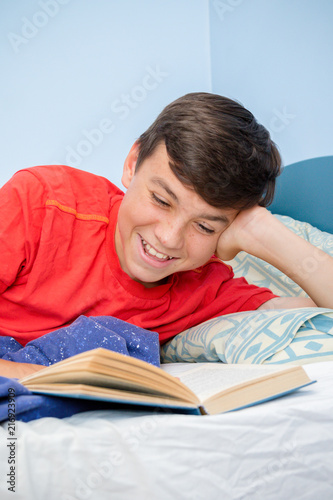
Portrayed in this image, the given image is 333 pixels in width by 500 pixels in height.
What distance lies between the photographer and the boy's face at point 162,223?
0.97m

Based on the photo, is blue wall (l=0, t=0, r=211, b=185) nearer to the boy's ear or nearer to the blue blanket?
the boy's ear

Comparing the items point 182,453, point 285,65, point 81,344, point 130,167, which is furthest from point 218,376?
point 285,65

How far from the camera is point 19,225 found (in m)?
0.98

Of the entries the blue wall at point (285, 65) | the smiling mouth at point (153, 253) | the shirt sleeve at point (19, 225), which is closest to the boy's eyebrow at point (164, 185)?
the smiling mouth at point (153, 253)

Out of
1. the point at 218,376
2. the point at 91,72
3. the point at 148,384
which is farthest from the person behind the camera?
the point at 91,72

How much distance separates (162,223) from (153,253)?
86 mm

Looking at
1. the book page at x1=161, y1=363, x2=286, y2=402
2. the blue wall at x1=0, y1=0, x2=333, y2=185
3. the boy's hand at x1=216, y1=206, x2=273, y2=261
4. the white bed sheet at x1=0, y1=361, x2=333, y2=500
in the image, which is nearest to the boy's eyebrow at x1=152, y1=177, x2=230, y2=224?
the boy's hand at x1=216, y1=206, x2=273, y2=261

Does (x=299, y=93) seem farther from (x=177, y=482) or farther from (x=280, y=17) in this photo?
(x=177, y=482)

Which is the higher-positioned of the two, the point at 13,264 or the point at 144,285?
the point at 13,264

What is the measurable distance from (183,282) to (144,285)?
0.13 meters

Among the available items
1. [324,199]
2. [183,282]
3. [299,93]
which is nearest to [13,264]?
[183,282]

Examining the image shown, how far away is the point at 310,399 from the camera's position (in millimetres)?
596

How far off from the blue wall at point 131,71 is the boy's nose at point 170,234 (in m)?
1.02

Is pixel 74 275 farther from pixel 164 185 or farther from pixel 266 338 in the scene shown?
pixel 266 338
